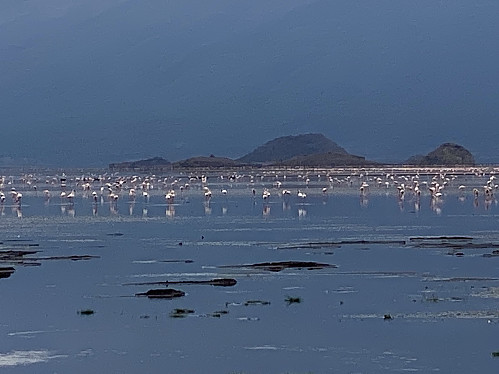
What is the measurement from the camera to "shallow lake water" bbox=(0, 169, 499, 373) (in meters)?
20.6

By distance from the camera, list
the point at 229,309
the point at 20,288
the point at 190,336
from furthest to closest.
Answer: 1. the point at 20,288
2. the point at 229,309
3. the point at 190,336

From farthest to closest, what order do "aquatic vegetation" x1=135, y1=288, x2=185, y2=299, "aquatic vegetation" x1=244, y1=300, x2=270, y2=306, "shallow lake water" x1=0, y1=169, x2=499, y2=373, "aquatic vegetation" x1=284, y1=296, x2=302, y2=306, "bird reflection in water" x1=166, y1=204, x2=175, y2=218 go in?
"bird reflection in water" x1=166, y1=204, x2=175, y2=218 → "aquatic vegetation" x1=135, y1=288, x2=185, y2=299 → "aquatic vegetation" x1=284, y1=296, x2=302, y2=306 → "aquatic vegetation" x1=244, y1=300, x2=270, y2=306 → "shallow lake water" x1=0, y1=169, x2=499, y2=373

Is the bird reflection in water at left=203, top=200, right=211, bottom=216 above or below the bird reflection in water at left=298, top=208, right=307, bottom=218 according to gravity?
above

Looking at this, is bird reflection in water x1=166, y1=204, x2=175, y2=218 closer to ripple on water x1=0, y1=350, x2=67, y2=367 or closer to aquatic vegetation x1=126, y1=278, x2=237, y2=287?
aquatic vegetation x1=126, y1=278, x2=237, y2=287

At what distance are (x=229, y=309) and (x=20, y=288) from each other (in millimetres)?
6906

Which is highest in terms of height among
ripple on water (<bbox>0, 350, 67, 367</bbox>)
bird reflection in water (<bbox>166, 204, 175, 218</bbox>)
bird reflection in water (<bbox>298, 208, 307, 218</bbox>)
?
bird reflection in water (<bbox>166, 204, 175, 218</bbox>)

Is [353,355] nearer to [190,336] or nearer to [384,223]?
[190,336]

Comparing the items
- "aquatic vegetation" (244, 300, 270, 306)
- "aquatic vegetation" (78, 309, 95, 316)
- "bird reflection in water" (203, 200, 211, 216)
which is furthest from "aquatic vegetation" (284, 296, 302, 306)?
"bird reflection in water" (203, 200, 211, 216)

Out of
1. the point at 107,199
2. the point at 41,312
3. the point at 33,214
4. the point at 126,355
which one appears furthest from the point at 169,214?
the point at 126,355

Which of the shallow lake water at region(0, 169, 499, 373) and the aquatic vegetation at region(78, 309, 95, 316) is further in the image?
the aquatic vegetation at region(78, 309, 95, 316)

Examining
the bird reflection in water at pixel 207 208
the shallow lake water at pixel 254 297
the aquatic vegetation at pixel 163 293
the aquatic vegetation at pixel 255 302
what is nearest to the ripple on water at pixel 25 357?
the shallow lake water at pixel 254 297

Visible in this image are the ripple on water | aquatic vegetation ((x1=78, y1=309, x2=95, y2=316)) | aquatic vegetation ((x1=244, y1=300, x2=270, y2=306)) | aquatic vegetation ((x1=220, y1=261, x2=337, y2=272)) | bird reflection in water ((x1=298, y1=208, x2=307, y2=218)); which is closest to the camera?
the ripple on water

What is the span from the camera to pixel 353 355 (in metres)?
20.5

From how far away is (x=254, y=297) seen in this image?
27.3 metres
